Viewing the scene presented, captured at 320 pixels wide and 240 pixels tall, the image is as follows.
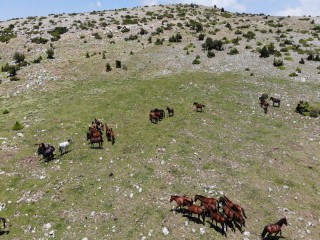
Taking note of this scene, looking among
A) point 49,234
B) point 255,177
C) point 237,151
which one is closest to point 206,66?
point 237,151

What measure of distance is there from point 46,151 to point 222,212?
1417 cm

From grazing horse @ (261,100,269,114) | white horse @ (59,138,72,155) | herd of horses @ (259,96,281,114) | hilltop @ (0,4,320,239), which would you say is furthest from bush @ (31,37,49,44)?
grazing horse @ (261,100,269,114)

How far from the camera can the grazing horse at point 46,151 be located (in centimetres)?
2392

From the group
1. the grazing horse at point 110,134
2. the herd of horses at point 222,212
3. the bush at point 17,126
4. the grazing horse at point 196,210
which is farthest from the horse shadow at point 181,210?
the bush at point 17,126

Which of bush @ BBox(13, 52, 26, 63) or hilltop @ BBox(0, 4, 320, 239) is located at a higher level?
bush @ BBox(13, 52, 26, 63)

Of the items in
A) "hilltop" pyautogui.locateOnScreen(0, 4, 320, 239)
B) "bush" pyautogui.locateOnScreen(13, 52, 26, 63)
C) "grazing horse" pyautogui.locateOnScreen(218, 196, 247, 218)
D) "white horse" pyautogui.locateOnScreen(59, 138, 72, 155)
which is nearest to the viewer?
"grazing horse" pyautogui.locateOnScreen(218, 196, 247, 218)

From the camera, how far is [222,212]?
17875 millimetres

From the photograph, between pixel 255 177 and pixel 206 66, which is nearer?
pixel 255 177

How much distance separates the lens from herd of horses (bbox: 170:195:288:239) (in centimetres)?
1635

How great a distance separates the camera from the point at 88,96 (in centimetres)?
3706

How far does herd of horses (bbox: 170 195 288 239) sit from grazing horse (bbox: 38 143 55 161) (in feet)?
36.5

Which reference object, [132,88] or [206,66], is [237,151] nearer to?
[132,88]

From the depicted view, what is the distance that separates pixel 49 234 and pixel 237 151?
15232mm

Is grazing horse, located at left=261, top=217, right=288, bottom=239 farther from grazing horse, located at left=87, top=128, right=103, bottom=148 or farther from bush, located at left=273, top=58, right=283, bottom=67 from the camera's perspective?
bush, located at left=273, top=58, right=283, bottom=67
